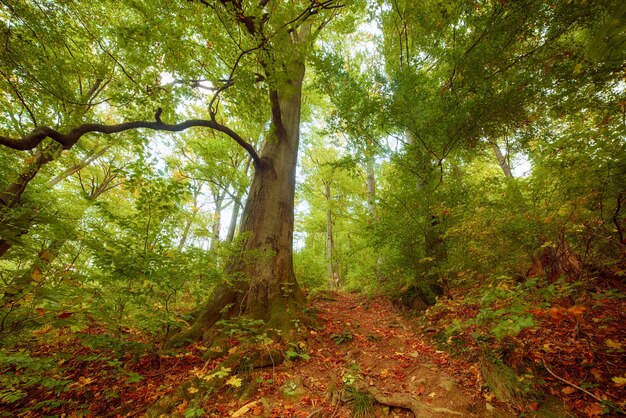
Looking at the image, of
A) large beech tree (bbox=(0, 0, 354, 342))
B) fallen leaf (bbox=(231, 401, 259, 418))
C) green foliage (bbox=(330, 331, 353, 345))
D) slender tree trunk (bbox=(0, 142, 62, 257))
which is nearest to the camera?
fallen leaf (bbox=(231, 401, 259, 418))

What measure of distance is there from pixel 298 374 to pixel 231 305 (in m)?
1.65

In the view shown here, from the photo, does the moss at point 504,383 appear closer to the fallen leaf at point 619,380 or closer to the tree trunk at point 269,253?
the fallen leaf at point 619,380

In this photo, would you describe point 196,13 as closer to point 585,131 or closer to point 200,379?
point 200,379

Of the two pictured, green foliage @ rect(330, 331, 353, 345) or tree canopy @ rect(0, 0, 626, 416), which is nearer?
tree canopy @ rect(0, 0, 626, 416)

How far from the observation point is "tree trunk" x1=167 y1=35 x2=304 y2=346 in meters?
4.20

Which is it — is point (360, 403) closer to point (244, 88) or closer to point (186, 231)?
point (244, 88)

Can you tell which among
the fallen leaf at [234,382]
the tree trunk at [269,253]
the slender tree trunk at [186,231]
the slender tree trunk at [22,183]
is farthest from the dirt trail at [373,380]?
the slender tree trunk at [22,183]

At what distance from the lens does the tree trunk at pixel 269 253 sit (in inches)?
165

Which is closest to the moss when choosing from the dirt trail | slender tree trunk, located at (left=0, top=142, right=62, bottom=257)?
the dirt trail

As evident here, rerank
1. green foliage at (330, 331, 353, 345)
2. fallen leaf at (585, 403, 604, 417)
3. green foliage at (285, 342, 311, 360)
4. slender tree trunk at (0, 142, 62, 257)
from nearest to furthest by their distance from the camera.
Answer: fallen leaf at (585, 403, 604, 417) → slender tree trunk at (0, 142, 62, 257) → green foliage at (285, 342, 311, 360) → green foliage at (330, 331, 353, 345)

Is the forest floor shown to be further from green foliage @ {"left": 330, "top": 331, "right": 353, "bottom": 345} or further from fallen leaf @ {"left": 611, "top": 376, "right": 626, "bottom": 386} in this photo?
fallen leaf @ {"left": 611, "top": 376, "right": 626, "bottom": 386}

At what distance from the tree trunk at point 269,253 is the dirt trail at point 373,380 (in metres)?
0.85

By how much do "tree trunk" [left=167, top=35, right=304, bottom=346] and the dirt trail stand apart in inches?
33.4

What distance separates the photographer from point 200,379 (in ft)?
10.1
